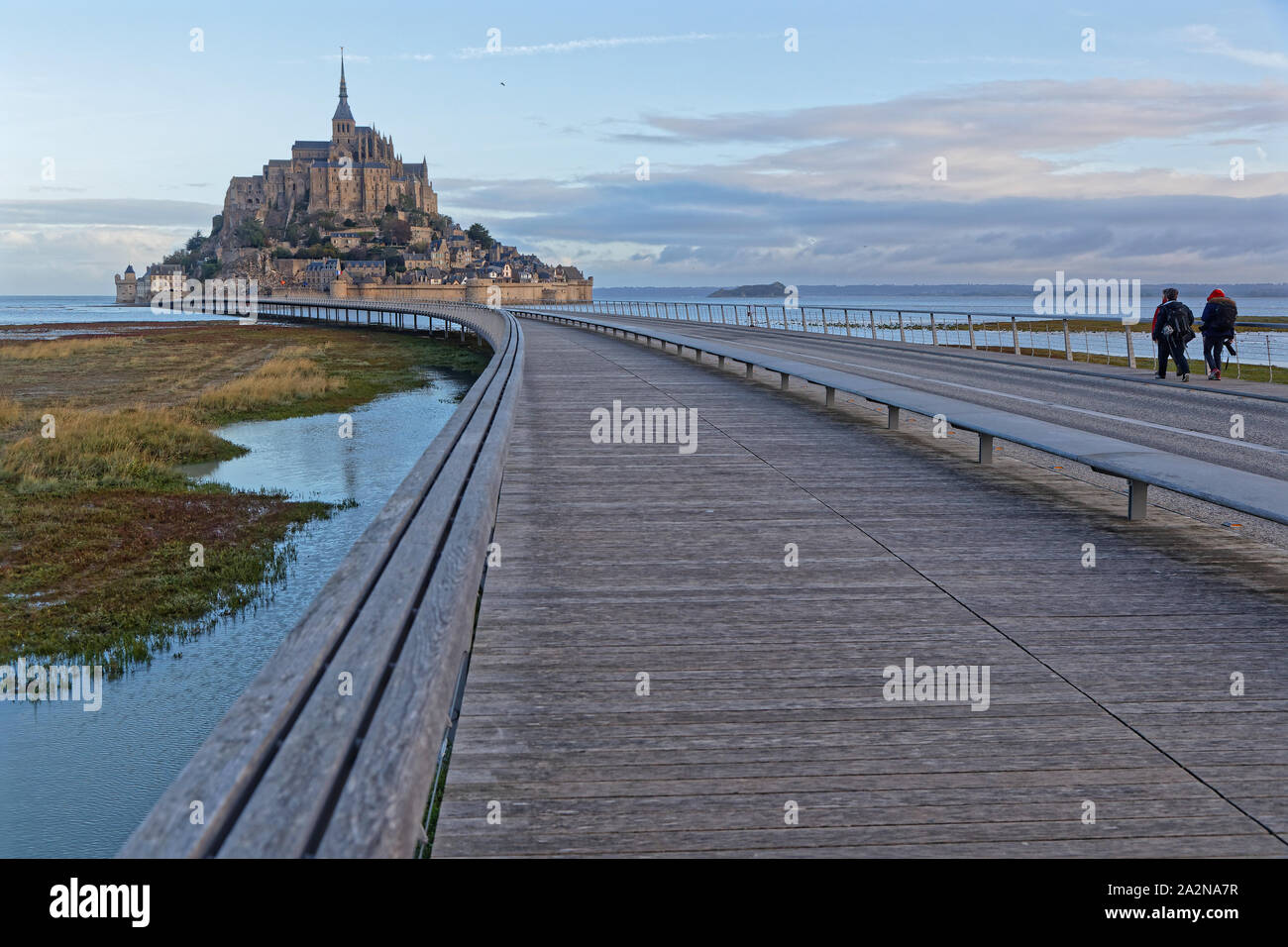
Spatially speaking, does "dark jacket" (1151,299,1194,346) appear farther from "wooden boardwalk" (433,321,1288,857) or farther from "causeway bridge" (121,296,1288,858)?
"wooden boardwalk" (433,321,1288,857)

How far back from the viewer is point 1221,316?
65.4ft

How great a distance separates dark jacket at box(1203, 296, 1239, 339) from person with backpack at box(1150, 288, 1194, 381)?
321mm

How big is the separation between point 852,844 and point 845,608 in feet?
7.95

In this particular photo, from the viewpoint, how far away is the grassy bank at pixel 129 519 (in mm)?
11375

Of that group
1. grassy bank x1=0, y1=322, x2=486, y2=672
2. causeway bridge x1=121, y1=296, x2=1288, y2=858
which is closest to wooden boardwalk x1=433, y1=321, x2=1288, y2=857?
causeway bridge x1=121, y1=296, x2=1288, y2=858

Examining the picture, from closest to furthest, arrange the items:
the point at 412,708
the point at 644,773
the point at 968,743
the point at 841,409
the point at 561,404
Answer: the point at 412,708 → the point at 644,773 → the point at 968,743 → the point at 841,409 → the point at 561,404

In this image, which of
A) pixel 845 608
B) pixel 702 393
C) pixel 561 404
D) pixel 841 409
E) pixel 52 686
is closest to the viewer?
pixel 845 608

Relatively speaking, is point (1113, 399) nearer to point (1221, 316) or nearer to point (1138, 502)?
point (1221, 316)

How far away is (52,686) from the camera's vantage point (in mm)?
9883

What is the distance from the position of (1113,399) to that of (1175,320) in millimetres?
3514

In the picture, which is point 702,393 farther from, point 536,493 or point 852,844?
point 852,844

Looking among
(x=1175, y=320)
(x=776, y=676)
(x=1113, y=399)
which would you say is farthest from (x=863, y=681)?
(x=1175, y=320)
